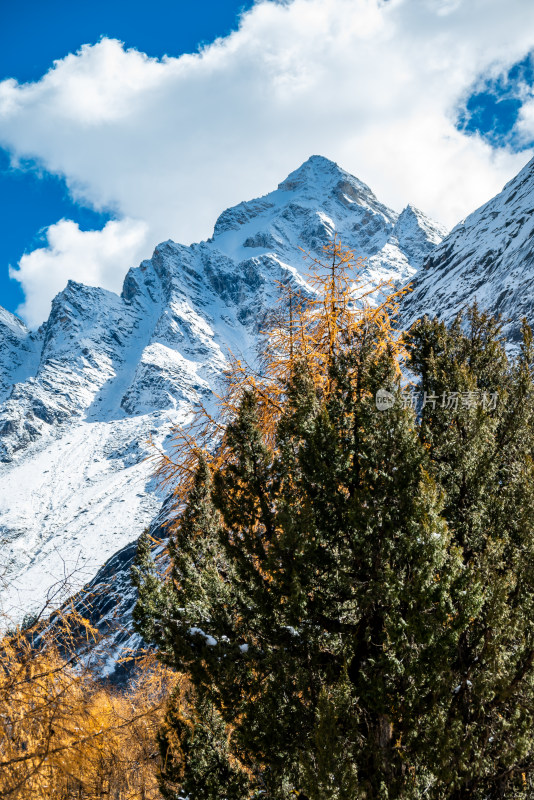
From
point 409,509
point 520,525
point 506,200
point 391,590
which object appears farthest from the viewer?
point 506,200

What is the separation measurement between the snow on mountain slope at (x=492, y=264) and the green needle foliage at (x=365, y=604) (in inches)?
4459

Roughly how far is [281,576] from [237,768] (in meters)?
5.36

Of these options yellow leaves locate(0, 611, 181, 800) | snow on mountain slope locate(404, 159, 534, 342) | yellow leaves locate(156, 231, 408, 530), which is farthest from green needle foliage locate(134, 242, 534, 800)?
snow on mountain slope locate(404, 159, 534, 342)

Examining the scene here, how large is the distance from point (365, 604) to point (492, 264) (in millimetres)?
169969

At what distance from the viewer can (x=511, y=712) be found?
557 cm

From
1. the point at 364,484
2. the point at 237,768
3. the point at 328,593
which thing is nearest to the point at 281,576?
the point at 328,593

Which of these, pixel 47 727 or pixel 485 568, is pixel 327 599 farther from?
pixel 47 727

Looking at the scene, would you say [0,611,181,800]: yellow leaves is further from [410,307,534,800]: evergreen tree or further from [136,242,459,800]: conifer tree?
[410,307,534,800]: evergreen tree

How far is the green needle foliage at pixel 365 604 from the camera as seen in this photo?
4.95 m

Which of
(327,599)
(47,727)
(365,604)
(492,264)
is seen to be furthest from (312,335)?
(492,264)

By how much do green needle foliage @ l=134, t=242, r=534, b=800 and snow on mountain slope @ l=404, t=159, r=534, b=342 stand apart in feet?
372

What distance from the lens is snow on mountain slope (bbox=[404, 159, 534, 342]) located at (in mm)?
129375

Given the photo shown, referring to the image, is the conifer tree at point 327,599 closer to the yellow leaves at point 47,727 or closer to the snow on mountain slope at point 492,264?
the yellow leaves at point 47,727

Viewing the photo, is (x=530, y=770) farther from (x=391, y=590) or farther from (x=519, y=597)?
(x=391, y=590)
